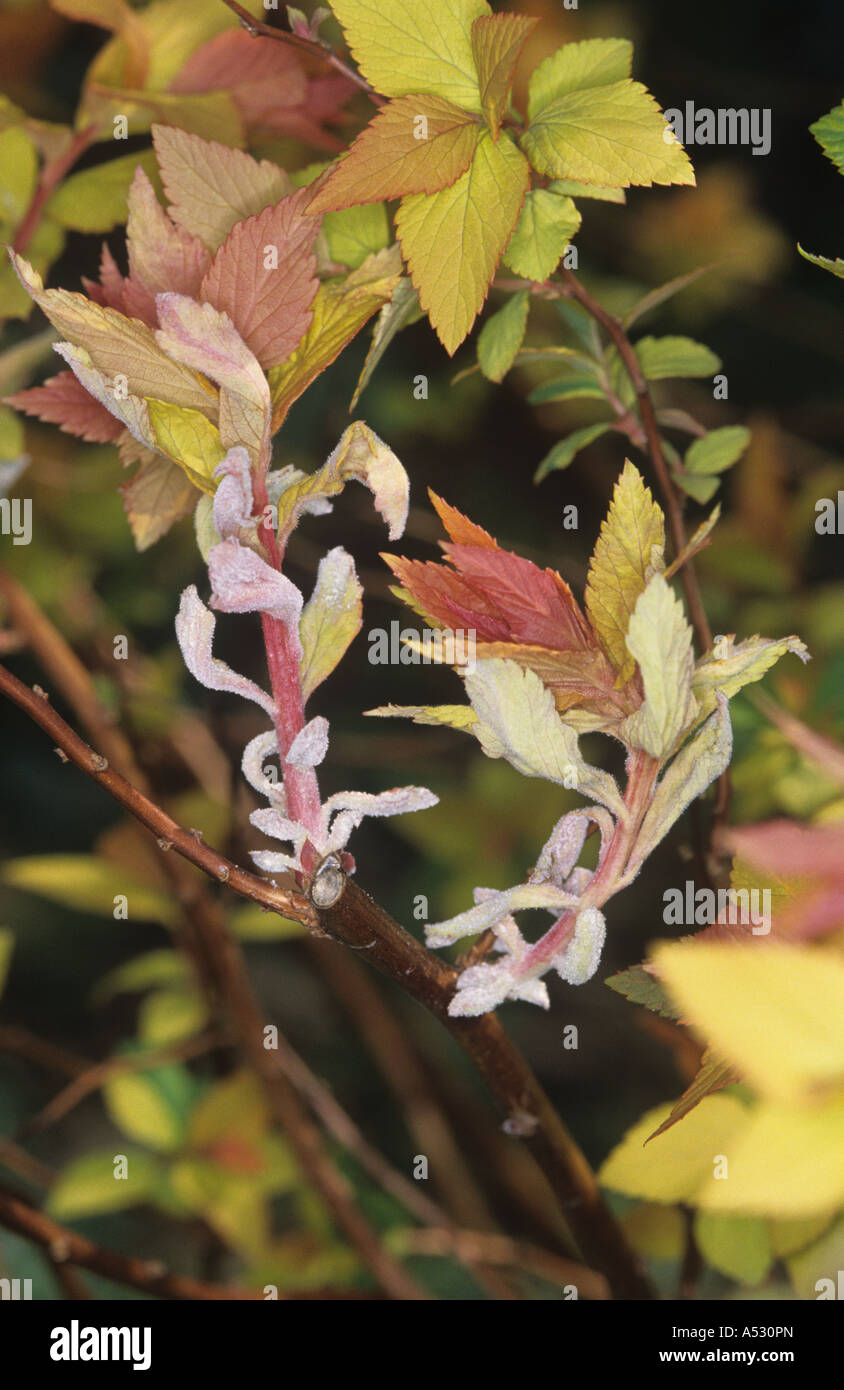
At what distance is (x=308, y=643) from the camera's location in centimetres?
29

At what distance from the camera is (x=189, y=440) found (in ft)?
0.95

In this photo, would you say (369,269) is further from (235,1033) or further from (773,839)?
(235,1033)

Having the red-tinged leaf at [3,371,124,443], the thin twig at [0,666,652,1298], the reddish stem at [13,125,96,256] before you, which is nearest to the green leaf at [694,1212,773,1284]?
the thin twig at [0,666,652,1298]

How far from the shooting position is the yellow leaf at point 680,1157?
A: 0.39 meters

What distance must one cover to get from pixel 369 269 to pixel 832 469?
1.68 feet

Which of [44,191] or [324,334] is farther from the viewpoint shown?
[44,191]

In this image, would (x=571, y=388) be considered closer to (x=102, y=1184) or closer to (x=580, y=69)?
(x=580, y=69)

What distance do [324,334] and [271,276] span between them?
22mm

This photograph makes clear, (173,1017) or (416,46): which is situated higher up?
(416,46)

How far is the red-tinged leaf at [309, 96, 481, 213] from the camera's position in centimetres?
29

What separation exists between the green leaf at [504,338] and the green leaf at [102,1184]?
1.65 feet

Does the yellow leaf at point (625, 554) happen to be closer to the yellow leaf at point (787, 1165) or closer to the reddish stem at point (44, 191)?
the yellow leaf at point (787, 1165)

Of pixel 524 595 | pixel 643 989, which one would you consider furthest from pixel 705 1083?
pixel 524 595

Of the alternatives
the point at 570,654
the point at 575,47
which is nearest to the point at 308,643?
the point at 570,654
